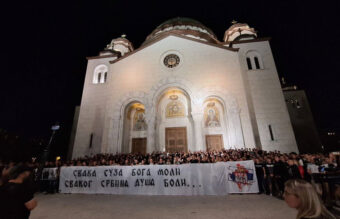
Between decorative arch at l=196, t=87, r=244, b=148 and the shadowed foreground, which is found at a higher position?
decorative arch at l=196, t=87, r=244, b=148

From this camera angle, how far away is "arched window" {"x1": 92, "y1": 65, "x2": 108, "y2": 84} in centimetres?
1964

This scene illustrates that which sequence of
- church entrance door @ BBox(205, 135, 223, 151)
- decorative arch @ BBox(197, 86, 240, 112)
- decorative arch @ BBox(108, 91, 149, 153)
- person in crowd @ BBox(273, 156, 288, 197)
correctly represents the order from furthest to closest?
decorative arch @ BBox(108, 91, 149, 153) < church entrance door @ BBox(205, 135, 223, 151) < decorative arch @ BBox(197, 86, 240, 112) < person in crowd @ BBox(273, 156, 288, 197)

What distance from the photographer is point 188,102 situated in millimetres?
15516

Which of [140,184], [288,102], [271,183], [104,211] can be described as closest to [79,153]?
[140,184]

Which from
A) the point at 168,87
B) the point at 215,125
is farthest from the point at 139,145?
the point at 215,125

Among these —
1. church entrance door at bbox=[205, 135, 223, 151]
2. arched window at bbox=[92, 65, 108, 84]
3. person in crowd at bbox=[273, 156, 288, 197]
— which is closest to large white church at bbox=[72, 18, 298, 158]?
church entrance door at bbox=[205, 135, 223, 151]

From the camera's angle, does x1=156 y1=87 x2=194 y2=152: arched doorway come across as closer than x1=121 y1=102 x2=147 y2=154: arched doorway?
Yes

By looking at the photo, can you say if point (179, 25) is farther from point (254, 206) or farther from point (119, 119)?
point (254, 206)

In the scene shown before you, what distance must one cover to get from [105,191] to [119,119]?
830 cm

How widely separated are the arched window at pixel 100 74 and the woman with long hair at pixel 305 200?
20983 millimetres

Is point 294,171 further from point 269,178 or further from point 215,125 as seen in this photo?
point 215,125

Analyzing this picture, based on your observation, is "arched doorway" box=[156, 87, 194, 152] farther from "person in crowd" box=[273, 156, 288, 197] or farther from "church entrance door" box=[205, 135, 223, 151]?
"person in crowd" box=[273, 156, 288, 197]

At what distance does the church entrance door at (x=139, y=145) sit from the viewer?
15.5 m

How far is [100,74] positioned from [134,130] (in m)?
9.69
